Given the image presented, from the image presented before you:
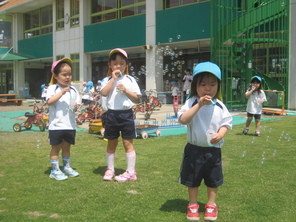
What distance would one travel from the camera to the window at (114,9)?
20766mm

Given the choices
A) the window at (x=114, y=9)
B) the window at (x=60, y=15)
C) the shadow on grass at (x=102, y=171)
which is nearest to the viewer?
the shadow on grass at (x=102, y=171)

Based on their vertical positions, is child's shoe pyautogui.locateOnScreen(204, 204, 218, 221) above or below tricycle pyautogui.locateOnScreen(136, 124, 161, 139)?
below

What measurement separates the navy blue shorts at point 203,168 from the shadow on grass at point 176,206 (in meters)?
0.37

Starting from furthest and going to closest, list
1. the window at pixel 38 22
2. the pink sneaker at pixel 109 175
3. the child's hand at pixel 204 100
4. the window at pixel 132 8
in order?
the window at pixel 38 22 < the window at pixel 132 8 < the pink sneaker at pixel 109 175 < the child's hand at pixel 204 100

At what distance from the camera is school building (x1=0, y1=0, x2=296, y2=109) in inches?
568

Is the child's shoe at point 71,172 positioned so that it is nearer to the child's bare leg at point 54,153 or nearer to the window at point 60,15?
the child's bare leg at point 54,153

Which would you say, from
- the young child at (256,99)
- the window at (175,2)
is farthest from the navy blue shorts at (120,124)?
the window at (175,2)

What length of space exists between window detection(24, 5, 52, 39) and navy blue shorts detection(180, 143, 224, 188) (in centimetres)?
2778

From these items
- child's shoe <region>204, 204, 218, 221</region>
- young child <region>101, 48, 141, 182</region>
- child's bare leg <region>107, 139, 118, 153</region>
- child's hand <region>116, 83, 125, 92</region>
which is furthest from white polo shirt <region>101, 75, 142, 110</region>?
child's shoe <region>204, 204, 218, 221</region>

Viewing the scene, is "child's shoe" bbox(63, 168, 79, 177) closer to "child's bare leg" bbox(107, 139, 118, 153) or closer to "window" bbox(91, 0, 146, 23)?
"child's bare leg" bbox(107, 139, 118, 153)

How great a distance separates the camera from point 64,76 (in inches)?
187

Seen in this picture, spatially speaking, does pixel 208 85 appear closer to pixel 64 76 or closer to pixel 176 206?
pixel 176 206

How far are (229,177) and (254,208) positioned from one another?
1.13 m

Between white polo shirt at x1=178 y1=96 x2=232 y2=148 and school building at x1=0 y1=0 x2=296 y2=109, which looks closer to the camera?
white polo shirt at x1=178 y1=96 x2=232 y2=148
